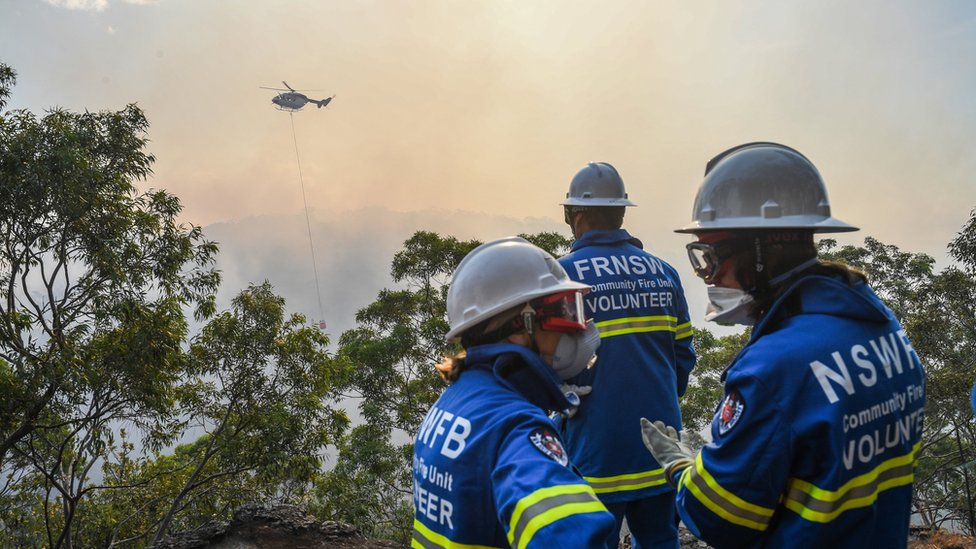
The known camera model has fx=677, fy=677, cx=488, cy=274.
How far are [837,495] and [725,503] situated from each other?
0.30m

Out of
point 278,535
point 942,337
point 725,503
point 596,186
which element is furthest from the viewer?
point 942,337

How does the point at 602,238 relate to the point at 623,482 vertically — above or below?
above

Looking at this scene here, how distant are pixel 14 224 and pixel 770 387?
13.2m

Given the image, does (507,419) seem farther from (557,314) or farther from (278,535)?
(278,535)

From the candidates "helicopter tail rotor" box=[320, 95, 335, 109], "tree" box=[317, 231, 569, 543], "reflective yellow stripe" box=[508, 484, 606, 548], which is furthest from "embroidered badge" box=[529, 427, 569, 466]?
"helicopter tail rotor" box=[320, 95, 335, 109]

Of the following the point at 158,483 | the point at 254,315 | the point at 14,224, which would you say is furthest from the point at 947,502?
the point at 14,224

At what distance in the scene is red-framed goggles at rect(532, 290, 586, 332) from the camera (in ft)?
7.18

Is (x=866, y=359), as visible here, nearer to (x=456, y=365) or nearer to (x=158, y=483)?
(x=456, y=365)

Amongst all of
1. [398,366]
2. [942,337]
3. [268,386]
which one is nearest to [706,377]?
[942,337]

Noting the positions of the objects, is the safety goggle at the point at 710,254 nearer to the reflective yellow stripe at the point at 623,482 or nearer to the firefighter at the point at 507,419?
the firefighter at the point at 507,419

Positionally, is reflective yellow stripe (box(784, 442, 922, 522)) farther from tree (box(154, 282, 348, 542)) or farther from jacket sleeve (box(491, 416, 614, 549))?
tree (box(154, 282, 348, 542))

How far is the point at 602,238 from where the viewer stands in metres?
3.96

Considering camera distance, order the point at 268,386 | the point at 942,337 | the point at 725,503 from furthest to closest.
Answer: the point at 942,337
the point at 268,386
the point at 725,503

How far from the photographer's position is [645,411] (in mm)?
3627
